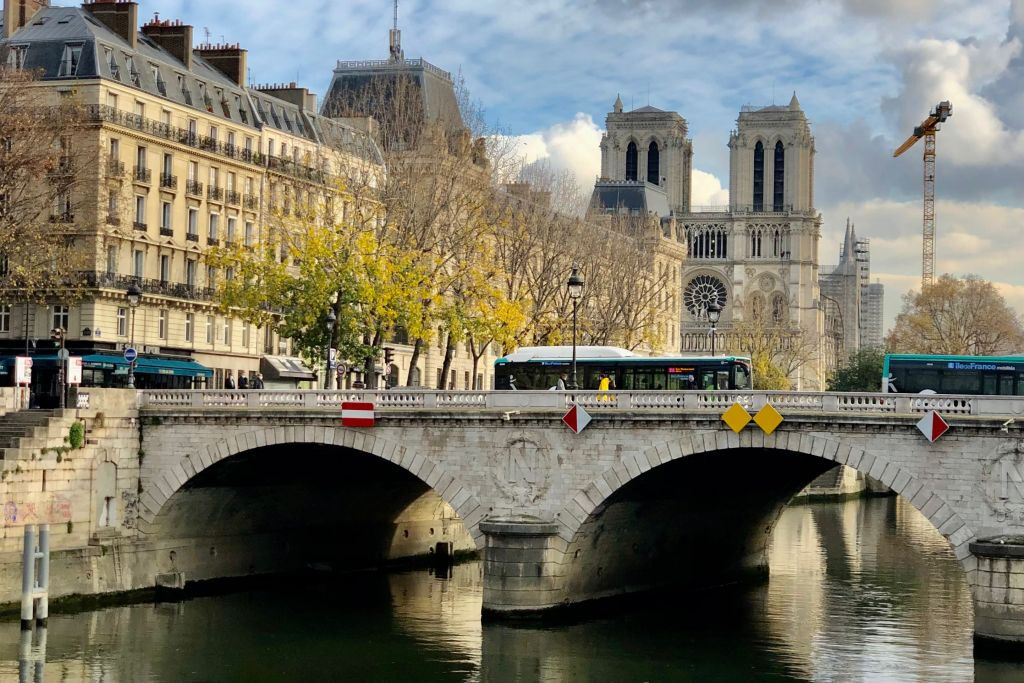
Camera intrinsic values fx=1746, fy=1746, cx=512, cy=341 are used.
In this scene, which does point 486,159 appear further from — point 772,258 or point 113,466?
point 772,258

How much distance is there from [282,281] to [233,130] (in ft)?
56.9

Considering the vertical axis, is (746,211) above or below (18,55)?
above

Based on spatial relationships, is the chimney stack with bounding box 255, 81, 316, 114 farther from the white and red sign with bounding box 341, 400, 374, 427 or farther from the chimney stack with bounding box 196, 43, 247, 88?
the white and red sign with bounding box 341, 400, 374, 427

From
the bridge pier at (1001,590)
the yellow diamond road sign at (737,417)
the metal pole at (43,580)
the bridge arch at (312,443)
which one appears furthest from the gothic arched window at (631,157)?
the bridge pier at (1001,590)

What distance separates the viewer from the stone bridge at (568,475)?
4425cm

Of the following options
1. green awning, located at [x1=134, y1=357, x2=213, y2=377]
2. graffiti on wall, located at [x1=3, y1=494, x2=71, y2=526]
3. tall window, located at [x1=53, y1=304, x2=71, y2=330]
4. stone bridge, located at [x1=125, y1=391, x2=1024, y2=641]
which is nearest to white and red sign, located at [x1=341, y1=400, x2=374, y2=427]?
stone bridge, located at [x1=125, y1=391, x2=1024, y2=641]

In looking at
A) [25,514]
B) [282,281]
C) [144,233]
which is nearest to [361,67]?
[144,233]

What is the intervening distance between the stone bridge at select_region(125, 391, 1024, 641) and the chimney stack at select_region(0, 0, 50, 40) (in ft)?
92.4

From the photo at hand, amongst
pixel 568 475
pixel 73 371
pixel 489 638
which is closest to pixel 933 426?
pixel 568 475

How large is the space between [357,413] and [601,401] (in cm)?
720

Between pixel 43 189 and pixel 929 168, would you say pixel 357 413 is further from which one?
pixel 929 168

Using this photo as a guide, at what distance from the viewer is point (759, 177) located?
19150 centimetres

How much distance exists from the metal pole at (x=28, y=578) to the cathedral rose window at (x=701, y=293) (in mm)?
145492

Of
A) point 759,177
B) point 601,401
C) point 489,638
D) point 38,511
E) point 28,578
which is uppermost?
point 759,177
